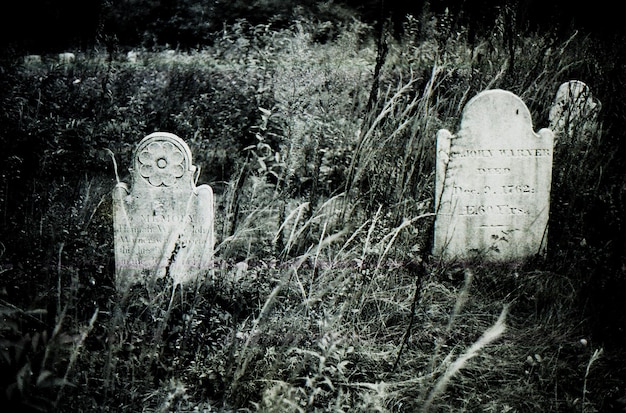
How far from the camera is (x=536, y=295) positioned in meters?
3.11

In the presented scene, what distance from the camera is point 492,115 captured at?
137 inches

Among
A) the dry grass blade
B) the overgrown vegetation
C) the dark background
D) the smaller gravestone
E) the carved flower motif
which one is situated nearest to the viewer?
the dry grass blade

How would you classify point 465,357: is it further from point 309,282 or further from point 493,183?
point 493,183

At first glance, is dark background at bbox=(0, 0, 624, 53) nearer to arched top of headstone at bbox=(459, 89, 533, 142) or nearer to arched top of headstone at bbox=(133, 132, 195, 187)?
arched top of headstone at bbox=(459, 89, 533, 142)

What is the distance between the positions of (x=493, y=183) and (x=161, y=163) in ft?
7.06

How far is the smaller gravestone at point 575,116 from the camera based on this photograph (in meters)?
4.24

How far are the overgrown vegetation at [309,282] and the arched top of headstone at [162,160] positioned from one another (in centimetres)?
34

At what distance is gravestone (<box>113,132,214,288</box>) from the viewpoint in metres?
3.27

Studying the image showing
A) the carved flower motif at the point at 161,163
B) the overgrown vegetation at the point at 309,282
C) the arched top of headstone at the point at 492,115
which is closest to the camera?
the overgrown vegetation at the point at 309,282

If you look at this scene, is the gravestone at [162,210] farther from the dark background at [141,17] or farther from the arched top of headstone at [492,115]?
the dark background at [141,17]

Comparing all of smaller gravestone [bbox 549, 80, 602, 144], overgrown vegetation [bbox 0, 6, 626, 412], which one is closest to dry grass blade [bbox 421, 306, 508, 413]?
overgrown vegetation [bbox 0, 6, 626, 412]

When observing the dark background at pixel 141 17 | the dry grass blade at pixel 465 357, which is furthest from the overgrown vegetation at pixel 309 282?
the dark background at pixel 141 17

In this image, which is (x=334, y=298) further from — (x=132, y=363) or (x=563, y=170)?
(x=563, y=170)

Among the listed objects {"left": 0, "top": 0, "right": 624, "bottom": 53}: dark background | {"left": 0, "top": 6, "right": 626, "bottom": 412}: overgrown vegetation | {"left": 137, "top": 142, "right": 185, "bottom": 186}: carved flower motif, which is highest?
{"left": 0, "top": 0, "right": 624, "bottom": 53}: dark background
